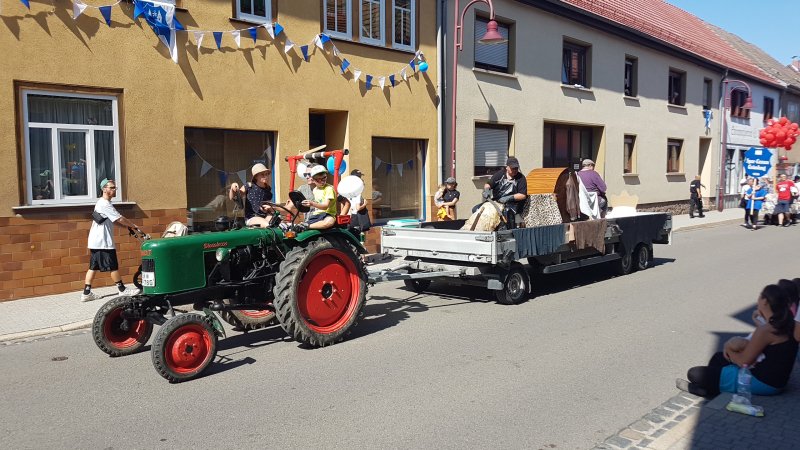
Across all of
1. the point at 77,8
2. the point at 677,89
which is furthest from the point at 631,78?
the point at 77,8

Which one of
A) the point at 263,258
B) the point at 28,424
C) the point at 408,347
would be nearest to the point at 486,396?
the point at 408,347

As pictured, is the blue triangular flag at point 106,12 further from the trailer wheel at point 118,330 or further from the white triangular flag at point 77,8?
Result: the trailer wheel at point 118,330

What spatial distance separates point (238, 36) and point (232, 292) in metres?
6.04

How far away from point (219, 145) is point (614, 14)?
15106 millimetres

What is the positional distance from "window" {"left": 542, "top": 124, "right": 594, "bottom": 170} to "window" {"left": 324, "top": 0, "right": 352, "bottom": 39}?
313 inches

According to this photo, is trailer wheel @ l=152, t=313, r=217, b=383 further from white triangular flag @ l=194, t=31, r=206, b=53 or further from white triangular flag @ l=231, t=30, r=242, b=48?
white triangular flag @ l=231, t=30, r=242, b=48

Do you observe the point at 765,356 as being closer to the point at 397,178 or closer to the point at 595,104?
the point at 397,178

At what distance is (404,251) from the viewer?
884 cm

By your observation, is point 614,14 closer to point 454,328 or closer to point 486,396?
point 454,328

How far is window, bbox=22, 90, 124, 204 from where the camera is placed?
29.1ft

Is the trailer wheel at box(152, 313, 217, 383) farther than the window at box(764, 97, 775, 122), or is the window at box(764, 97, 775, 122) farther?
the window at box(764, 97, 775, 122)

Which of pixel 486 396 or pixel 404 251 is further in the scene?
pixel 404 251

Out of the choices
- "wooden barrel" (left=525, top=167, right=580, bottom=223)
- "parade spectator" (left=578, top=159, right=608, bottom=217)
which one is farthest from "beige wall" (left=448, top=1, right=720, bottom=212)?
"wooden barrel" (left=525, top=167, right=580, bottom=223)

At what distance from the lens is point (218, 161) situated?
10.9 meters
